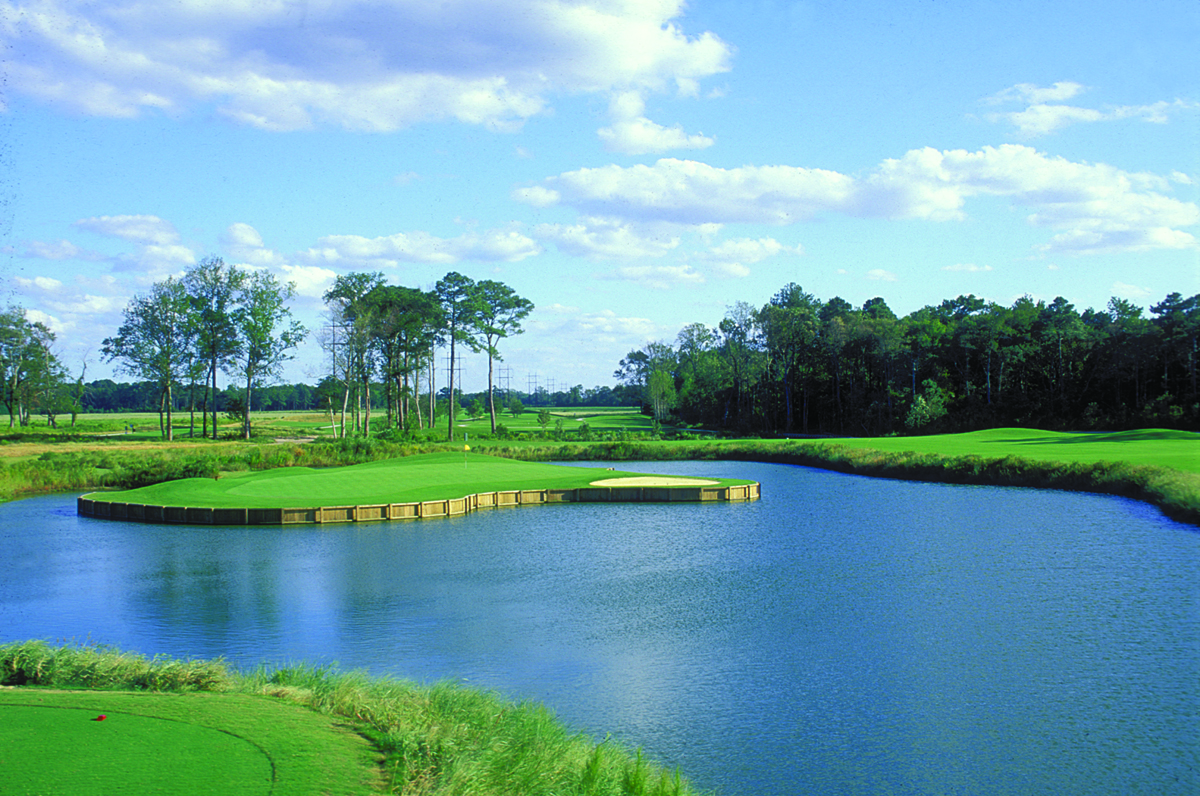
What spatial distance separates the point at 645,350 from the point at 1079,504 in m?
97.6

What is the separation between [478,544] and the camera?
22.9m

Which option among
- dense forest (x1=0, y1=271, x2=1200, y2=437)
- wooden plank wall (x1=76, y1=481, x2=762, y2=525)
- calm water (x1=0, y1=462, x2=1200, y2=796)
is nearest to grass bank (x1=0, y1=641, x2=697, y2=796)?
calm water (x1=0, y1=462, x2=1200, y2=796)

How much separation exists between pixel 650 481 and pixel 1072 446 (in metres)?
21.9

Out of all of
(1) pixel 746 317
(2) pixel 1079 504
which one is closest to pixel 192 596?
(2) pixel 1079 504

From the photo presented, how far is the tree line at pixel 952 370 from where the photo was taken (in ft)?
177

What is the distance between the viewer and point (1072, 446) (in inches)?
1588

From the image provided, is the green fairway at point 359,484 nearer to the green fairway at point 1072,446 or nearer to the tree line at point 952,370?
the green fairway at point 1072,446

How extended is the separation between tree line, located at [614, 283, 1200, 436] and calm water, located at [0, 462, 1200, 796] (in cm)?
3404

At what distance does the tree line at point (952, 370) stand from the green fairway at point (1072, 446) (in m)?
7.74

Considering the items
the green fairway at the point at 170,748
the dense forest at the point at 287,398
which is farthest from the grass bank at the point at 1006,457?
the dense forest at the point at 287,398

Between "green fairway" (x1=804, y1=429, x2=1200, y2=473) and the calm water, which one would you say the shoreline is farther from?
the calm water

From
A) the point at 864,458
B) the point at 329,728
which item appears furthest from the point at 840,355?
the point at 329,728

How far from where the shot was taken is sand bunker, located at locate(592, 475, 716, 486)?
3407 centimetres

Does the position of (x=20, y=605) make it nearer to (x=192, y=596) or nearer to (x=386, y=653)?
(x=192, y=596)
